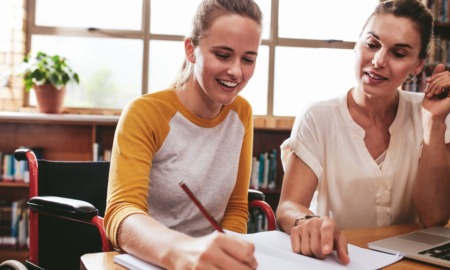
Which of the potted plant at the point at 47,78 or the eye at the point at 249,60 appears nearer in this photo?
the eye at the point at 249,60

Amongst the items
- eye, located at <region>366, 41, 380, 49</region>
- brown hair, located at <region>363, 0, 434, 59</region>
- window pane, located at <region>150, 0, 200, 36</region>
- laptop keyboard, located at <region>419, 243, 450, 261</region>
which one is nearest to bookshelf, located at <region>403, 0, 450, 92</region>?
window pane, located at <region>150, 0, 200, 36</region>

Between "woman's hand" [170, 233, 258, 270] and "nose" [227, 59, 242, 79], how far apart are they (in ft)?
1.90

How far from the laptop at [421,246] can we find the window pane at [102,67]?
3046 millimetres

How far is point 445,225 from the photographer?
1325mm

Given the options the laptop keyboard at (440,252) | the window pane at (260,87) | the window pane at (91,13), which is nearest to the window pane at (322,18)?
the window pane at (260,87)

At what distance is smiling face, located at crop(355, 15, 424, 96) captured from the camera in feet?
4.45

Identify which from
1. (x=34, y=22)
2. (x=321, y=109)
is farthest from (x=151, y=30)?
(x=321, y=109)

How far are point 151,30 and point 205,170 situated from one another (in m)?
2.79

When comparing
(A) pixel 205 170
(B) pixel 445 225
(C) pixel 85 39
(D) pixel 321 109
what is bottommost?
(B) pixel 445 225

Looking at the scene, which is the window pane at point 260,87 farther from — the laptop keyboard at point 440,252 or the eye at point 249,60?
the laptop keyboard at point 440,252

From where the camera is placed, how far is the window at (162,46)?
3.83m

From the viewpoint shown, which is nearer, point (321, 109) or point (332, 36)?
point (321, 109)

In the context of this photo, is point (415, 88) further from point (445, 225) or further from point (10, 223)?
point (10, 223)

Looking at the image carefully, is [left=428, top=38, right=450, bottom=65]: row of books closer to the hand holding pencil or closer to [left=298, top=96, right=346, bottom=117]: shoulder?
[left=298, top=96, right=346, bottom=117]: shoulder
